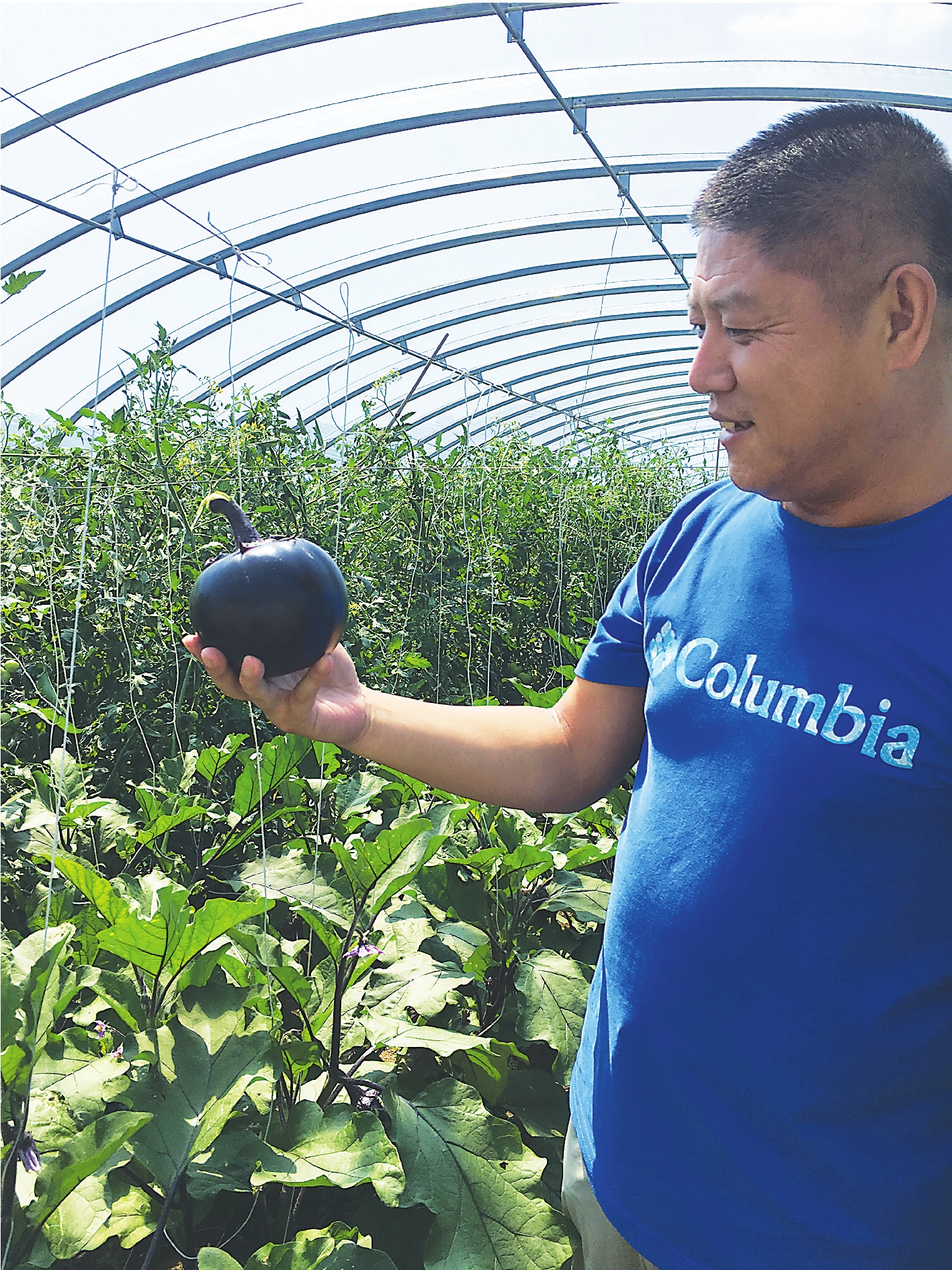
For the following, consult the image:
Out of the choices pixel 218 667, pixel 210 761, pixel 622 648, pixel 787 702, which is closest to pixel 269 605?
pixel 218 667

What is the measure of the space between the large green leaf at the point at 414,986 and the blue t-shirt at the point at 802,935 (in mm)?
628

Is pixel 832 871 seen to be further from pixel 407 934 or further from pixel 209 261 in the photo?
pixel 209 261

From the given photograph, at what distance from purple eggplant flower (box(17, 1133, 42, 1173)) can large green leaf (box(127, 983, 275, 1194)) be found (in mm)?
289

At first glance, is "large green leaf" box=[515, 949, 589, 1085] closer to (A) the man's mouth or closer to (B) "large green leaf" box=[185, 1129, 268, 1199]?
(B) "large green leaf" box=[185, 1129, 268, 1199]

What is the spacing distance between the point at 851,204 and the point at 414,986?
54.5 inches

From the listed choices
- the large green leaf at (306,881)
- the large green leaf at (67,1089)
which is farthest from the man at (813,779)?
the large green leaf at (306,881)

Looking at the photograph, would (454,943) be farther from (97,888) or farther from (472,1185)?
(97,888)

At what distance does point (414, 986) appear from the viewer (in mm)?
1838

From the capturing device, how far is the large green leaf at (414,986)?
1.79 metres

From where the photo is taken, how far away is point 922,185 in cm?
106

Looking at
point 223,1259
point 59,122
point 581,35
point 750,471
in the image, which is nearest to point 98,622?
point 223,1259

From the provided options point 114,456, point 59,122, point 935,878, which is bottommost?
→ point 935,878

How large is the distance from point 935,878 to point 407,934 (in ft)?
3.94

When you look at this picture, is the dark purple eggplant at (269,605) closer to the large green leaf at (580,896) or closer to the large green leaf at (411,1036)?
the large green leaf at (411,1036)
